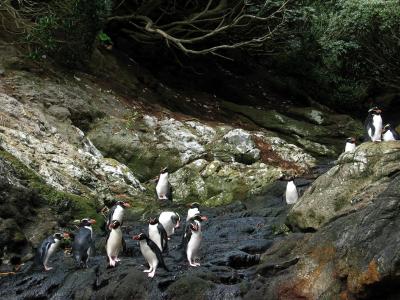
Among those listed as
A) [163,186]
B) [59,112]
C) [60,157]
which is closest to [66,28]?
[59,112]

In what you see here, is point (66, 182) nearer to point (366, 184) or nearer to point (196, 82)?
point (366, 184)

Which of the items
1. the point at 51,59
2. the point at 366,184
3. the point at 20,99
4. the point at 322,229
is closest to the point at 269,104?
the point at 51,59

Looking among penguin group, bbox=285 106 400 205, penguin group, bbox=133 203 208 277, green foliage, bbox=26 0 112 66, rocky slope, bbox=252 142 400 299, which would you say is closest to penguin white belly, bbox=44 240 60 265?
penguin group, bbox=133 203 208 277

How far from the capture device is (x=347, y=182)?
11781mm

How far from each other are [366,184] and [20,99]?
1149cm

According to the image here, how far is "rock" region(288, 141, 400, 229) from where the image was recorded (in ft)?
37.1

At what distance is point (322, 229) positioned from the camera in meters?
9.38

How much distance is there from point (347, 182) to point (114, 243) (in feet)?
14.9

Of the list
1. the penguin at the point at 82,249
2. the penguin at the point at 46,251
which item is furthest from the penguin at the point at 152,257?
the penguin at the point at 46,251

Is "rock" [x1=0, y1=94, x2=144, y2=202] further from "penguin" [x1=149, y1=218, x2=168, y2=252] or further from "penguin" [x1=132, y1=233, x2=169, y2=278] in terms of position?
"penguin" [x1=132, y1=233, x2=169, y2=278]

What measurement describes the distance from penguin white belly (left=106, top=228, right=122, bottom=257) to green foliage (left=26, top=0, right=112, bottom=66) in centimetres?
1139

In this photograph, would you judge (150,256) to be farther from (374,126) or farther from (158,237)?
(374,126)

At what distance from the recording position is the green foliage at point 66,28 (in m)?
21.1

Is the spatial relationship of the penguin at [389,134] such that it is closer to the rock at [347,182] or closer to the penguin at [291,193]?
the penguin at [291,193]
